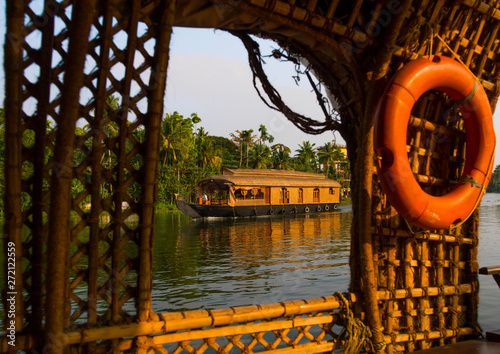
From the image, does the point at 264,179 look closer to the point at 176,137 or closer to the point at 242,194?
the point at 242,194

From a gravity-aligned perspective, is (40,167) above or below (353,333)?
above

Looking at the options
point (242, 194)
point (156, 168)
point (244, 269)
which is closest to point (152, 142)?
point (156, 168)

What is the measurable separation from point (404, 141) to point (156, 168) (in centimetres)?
168

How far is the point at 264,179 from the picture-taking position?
22.0 metres

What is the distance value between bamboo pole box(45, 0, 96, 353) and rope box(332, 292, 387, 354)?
5.99 feet

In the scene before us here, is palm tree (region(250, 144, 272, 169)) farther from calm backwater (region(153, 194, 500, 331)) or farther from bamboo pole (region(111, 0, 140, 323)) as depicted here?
bamboo pole (region(111, 0, 140, 323))

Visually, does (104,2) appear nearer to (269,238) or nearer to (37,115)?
(37,115)

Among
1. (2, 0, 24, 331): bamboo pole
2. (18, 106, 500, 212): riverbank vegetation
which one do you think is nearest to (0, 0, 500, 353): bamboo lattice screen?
(2, 0, 24, 331): bamboo pole

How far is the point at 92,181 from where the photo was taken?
214 cm

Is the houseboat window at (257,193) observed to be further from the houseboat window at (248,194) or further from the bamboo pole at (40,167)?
the bamboo pole at (40,167)

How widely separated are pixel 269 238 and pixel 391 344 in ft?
31.8

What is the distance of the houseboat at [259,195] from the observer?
65.7 ft

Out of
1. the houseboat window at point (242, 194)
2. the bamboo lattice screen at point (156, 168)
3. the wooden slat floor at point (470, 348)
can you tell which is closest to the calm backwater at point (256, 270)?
the wooden slat floor at point (470, 348)

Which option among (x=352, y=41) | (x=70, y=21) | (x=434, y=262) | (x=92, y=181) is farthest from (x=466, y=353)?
(x=70, y=21)
